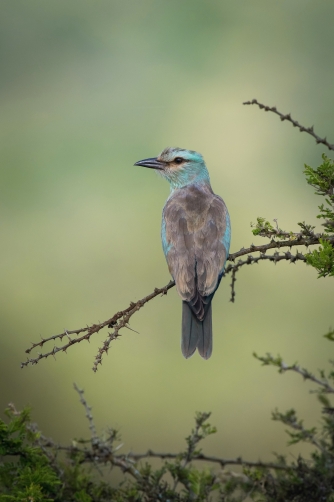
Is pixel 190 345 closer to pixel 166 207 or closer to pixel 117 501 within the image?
pixel 166 207

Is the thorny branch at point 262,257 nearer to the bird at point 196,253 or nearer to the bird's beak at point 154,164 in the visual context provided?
the bird at point 196,253

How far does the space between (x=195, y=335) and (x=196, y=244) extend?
64 centimetres

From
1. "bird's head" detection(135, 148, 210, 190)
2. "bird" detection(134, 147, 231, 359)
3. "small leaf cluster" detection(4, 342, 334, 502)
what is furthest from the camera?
"bird's head" detection(135, 148, 210, 190)

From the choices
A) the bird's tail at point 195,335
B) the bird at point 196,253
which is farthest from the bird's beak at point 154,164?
the bird's tail at point 195,335

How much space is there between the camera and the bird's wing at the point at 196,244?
13.6ft

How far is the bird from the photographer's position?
415 cm

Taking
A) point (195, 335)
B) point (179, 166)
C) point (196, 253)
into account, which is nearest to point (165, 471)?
point (195, 335)

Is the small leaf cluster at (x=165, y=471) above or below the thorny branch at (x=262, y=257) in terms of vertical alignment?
below

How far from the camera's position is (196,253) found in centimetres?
432

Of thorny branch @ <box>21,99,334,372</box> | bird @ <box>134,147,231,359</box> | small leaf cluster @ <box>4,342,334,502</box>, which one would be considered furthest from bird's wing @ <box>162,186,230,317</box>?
small leaf cluster @ <box>4,342,334,502</box>

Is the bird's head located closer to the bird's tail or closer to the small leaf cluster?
the bird's tail

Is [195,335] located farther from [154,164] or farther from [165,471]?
[154,164]

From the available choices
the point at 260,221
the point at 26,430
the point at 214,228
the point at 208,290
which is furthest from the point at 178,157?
the point at 26,430

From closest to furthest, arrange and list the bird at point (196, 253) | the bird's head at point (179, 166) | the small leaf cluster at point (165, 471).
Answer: the small leaf cluster at point (165, 471) < the bird at point (196, 253) < the bird's head at point (179, 166)
